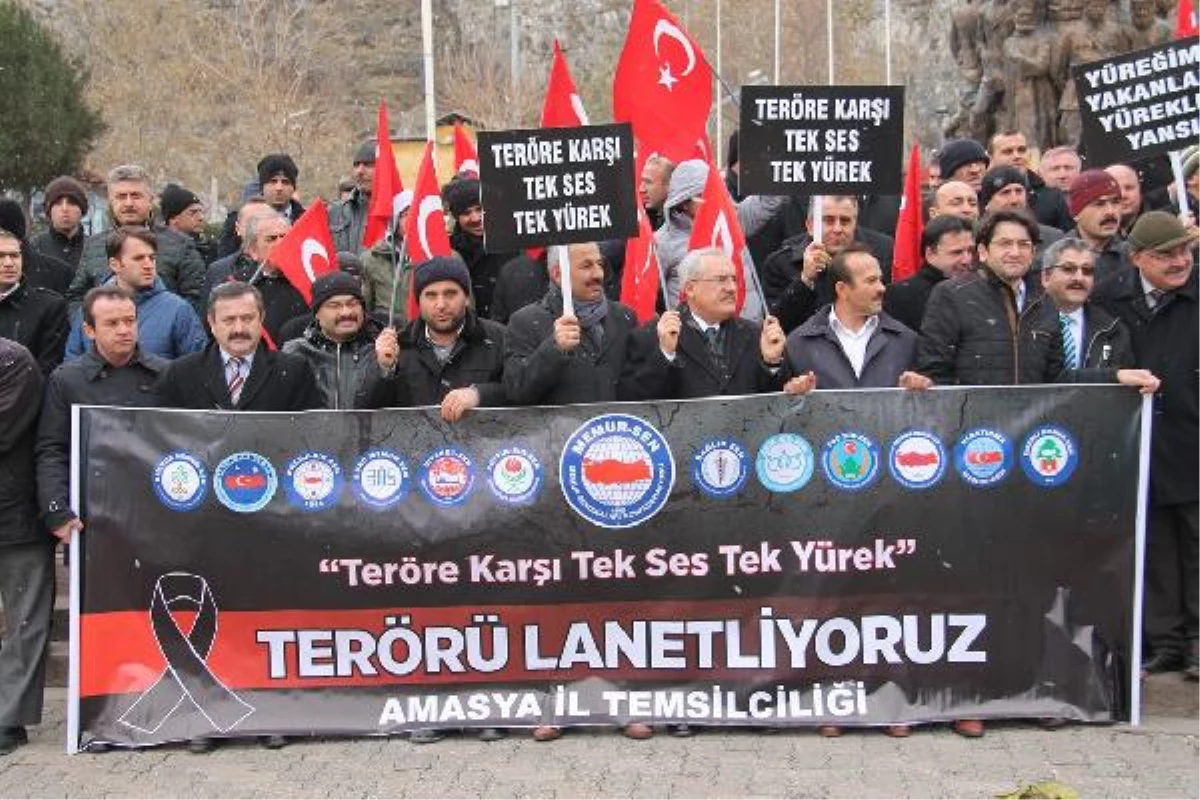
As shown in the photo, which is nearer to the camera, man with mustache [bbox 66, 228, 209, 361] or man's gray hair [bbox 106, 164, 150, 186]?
man with mustache [bbox 66, 228, 209, 361]

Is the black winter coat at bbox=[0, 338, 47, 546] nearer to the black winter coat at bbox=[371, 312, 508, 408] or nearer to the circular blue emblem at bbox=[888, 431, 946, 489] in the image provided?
the black winter coat at bbox=[371, 312, 508, 408]

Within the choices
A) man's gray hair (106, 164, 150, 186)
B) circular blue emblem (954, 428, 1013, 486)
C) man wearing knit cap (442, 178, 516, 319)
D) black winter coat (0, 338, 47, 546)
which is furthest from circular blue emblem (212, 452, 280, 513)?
man's gray hair (106, 164, 150, 186)

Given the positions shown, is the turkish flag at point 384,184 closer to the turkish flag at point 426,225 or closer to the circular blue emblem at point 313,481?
the turkish flag at point 426,225

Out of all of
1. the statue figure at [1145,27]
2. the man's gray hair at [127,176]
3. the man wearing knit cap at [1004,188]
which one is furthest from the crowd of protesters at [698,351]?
the statue figure at [1145,27]

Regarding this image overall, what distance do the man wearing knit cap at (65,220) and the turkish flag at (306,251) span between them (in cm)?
190

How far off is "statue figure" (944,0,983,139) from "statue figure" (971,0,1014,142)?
186 mm

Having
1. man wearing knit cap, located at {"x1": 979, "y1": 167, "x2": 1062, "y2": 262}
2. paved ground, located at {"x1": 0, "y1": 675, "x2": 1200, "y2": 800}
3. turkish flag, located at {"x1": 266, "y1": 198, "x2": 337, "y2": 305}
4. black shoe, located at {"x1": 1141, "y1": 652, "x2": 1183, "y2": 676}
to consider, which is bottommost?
paved ground, located at {"x1": 0, "y1": 675, "x2": 1200, "y2": 800}

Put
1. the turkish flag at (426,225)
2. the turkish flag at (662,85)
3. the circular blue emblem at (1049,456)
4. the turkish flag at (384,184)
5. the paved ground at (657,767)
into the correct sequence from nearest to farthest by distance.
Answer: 1. the paved ground at (657,767)
2. the circular blue emblem at (1049,456)
3. the turkish flag at (662,85)
4. the turkish flag at (426,225)
5. the turkish flag at (384,184)

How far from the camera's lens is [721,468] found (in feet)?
25.9

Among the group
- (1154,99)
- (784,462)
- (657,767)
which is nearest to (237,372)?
(784,462)

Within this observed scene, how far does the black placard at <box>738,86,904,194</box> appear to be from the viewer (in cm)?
844

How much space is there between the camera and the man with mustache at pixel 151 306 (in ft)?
31.0

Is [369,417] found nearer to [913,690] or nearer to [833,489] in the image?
[833,489]

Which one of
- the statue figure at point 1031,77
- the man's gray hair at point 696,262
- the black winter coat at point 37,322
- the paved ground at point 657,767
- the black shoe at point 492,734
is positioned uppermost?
the statue figure at point 1031,77
